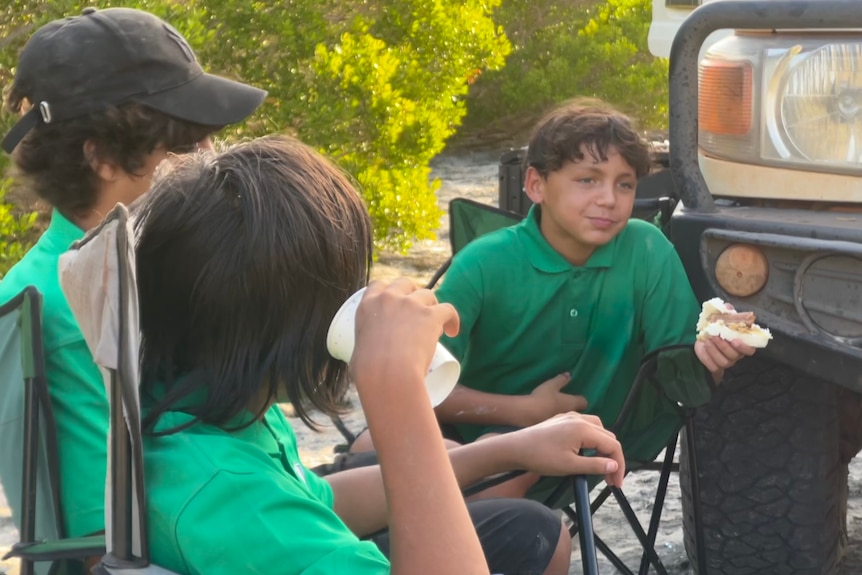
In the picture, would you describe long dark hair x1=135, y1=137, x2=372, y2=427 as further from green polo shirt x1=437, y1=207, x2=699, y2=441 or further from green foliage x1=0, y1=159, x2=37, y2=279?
green foliage x1=0, y1=159, x2=37, y2=279

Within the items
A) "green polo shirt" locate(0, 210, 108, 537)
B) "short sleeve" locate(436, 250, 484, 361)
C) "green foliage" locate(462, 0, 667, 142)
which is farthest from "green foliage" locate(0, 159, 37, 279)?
"green foliage" locate(462, 0, 667, 142)

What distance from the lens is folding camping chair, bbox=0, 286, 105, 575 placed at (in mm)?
1754

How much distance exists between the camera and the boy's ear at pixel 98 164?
219 centimetres

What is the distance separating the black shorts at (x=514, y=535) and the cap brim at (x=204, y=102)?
0.80 m

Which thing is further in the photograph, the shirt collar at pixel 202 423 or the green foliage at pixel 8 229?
the green foliage at pixel 8 229

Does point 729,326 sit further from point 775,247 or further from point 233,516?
point 233,516

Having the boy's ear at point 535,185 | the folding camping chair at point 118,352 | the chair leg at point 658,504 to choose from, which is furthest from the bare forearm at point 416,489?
the boy's ear at point 535,185

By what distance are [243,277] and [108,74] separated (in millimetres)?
735

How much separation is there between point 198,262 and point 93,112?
2.17 ft

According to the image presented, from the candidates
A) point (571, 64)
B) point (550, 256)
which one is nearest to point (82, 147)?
point (550, 256)

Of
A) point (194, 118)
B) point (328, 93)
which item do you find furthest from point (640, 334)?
point (328, 93)

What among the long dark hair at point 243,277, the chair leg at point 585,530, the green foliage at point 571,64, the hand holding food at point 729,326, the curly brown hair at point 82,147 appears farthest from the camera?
the green foliage at point 571,64

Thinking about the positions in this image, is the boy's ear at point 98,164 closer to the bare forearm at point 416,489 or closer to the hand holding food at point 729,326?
the bare forearm at point 416,489

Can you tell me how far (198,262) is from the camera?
163cm
